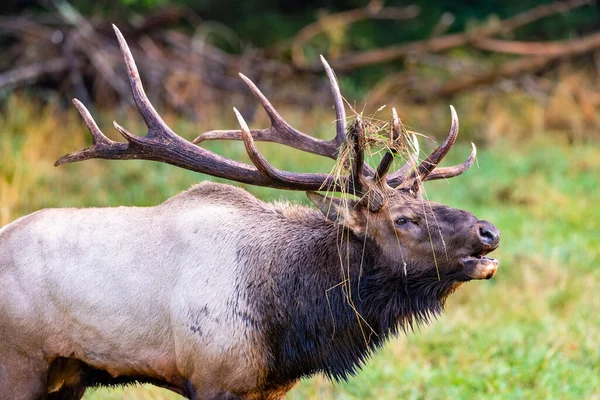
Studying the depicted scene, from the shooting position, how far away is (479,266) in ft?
12.1

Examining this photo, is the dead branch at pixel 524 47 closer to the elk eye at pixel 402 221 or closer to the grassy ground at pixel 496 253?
the grassy ground at pixel 496 253

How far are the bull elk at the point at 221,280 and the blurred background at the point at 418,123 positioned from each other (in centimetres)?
123

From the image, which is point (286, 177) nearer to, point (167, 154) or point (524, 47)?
point (167, 154)

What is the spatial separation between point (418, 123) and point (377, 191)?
7.48 meters

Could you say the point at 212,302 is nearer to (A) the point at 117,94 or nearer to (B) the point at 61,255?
(B) the point at 61,255

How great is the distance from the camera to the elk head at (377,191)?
3723mm

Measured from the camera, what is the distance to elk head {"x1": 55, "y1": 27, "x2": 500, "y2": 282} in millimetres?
3723

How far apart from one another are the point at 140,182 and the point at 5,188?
4.25 feet

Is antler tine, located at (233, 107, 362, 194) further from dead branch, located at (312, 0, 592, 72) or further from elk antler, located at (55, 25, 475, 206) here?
dead branch, located at (312, 0, 592, 72)

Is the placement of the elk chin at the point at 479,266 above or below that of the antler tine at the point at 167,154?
below

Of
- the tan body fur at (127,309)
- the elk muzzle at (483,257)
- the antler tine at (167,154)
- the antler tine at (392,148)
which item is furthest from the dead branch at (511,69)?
the tan body fur at (127,309)

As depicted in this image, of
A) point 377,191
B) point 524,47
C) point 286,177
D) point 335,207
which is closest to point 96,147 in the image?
point 286,177

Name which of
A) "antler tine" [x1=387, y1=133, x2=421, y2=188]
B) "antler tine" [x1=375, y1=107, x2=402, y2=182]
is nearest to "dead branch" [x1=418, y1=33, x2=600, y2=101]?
"antler tine" [x1=387, y1=133, x2=421, y2=188]

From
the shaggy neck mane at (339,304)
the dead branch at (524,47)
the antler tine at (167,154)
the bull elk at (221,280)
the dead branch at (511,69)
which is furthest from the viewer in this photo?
the dead branch at (511,69)
